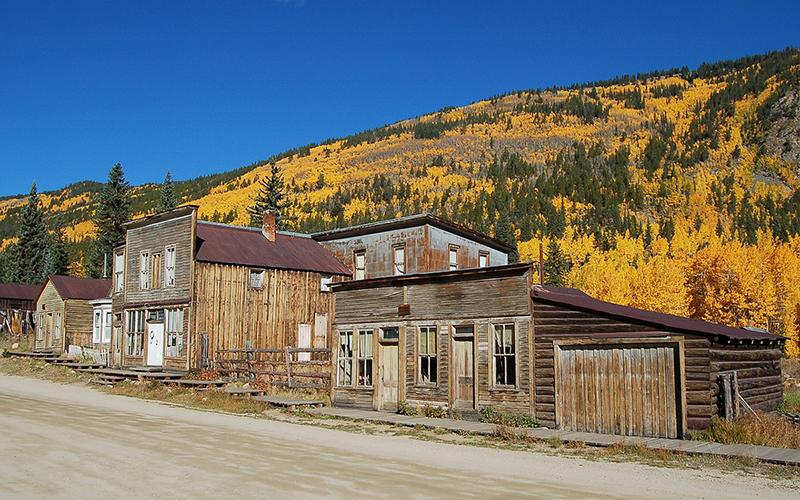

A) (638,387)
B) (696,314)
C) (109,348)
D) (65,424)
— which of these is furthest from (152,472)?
(696,314)

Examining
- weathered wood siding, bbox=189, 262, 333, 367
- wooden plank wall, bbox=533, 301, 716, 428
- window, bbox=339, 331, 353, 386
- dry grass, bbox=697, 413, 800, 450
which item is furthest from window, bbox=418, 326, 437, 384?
weathered wood siding, bbox=189, 262, 333, 367

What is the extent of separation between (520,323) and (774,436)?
6.53m

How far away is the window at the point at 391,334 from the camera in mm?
21703

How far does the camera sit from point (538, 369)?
18094 mm

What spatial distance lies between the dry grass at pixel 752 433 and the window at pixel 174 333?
74.4 ft

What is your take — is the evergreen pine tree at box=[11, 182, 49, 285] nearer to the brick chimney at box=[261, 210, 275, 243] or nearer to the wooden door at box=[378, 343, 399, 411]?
the brick chimney at box=[261, 210, 275, 243]

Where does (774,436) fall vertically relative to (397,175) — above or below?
below

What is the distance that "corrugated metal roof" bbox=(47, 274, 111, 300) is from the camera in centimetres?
4253

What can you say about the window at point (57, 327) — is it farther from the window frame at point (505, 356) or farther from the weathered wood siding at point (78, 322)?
the window frame at point (505, 356)

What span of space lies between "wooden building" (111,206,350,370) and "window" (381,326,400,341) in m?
10.3

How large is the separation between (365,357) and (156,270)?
15.5 m

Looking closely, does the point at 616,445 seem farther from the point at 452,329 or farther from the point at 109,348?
the point at 109,348

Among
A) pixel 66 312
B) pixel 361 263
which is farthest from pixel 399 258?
pixel 66 312

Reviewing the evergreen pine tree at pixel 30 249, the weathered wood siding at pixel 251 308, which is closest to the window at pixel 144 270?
the weathered wood siding at pixel 251 308
